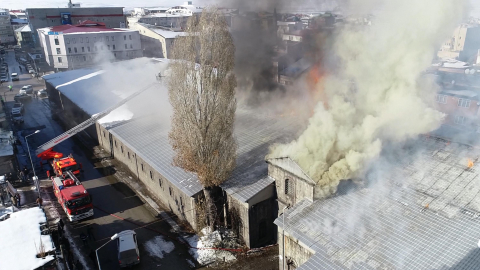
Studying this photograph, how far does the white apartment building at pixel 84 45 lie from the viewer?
6109cm

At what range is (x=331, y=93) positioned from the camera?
22.7 m

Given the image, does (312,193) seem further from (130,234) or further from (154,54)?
(154,54)

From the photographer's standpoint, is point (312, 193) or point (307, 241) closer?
point (307, 241)

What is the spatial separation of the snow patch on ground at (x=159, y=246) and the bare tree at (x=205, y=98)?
4092 millimetres

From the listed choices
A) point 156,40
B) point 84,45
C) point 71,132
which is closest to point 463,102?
point 71,132

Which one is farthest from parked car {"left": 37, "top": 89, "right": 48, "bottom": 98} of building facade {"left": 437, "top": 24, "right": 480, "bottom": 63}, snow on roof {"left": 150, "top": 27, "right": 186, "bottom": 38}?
building facade {"left": 437, "top": 24, "right": 480, "bottom": 63}

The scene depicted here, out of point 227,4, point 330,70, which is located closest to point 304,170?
point 330,70

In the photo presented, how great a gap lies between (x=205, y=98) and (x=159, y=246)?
926cm

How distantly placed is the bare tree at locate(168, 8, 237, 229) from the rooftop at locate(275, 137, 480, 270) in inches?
205

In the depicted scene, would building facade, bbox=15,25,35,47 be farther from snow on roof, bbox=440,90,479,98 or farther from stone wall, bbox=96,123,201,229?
snow on roof, bbox=440,90,479,98

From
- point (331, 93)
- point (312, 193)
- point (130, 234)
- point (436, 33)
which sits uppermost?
point (436, 33)

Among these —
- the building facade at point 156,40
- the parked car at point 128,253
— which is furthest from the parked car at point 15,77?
the parked car at point 128,253

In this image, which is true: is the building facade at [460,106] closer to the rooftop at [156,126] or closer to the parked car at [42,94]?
the rooftop at [156,126]

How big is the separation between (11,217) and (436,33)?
22909 millimetres
